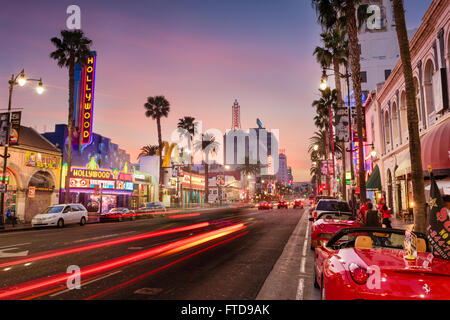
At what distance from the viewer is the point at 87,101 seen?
35562 millimetres

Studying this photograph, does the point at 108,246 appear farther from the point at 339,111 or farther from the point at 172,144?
the point at 172,144

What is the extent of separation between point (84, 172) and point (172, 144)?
69.7 feet

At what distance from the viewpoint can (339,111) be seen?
24125 millimetres

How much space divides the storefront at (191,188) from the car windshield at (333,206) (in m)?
45.5

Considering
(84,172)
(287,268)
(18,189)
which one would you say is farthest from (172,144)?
(287,268)

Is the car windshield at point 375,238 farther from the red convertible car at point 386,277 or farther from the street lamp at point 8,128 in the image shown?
the street lamp at point 8,128

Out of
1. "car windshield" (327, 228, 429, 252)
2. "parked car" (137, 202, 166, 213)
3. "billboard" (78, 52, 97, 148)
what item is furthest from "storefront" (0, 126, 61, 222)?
"car windshield" (327, 228, 429, 252)

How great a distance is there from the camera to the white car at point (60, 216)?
2289 cm

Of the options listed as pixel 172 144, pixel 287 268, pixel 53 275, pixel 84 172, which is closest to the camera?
pixel 53 275

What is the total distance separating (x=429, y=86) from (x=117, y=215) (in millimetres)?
27519

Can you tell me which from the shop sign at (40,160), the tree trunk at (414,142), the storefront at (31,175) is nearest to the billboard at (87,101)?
the storefront at (31,175)

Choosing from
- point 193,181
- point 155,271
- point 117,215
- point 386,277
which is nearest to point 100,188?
point 117,215

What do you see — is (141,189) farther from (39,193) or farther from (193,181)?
(193,181)

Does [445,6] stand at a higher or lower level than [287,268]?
higher
